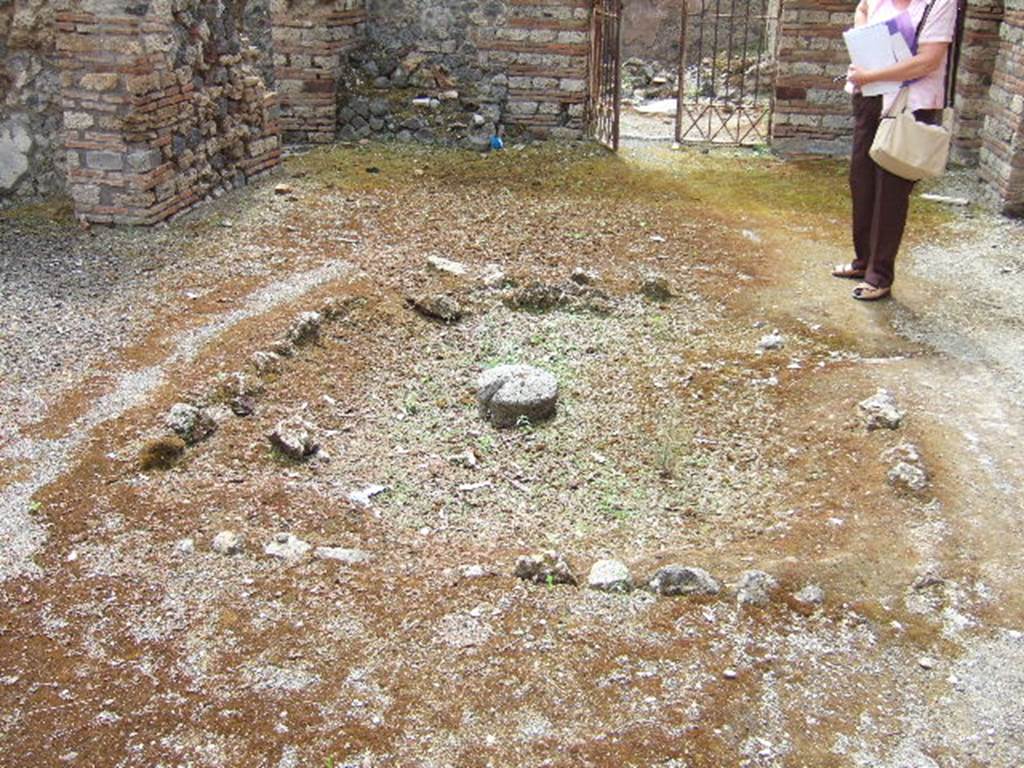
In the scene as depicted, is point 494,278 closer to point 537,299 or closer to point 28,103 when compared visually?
point 537,299

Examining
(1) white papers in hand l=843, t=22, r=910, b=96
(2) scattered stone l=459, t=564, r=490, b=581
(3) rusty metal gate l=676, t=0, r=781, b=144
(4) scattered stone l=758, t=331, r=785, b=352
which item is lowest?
(2) scattered stone l=459, t=564, r=490, b=581

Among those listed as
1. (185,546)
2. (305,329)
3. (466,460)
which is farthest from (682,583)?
(305,329)

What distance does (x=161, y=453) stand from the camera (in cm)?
442

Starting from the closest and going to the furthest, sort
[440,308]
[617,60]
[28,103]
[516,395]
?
[516,395], [440,308], [28,103], [617,60]

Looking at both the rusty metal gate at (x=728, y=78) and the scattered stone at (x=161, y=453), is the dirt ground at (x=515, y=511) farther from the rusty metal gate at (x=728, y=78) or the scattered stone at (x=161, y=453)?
the rusty metal gate at (x=728, y=78)

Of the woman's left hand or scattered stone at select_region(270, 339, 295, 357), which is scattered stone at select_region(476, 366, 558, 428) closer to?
scattered stone at select_region(270, 339, 295, 357)

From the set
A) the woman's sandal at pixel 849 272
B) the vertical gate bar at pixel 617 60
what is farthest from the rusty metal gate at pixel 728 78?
the woman's sandal at pixel 849 272

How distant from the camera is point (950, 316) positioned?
5.99 meters

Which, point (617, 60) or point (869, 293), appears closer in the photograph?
point (869, 293)

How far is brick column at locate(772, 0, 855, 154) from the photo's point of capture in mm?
9531

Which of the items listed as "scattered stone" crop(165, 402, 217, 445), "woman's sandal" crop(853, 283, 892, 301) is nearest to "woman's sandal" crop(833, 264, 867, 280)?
"woman's sandal" crop(853, 283, 892, 301)

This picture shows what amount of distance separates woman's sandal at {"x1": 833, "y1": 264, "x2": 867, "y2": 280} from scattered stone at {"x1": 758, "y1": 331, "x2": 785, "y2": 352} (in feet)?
3.51

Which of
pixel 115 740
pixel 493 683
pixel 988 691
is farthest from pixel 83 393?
pixel 988 691

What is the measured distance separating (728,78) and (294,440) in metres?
7.64
